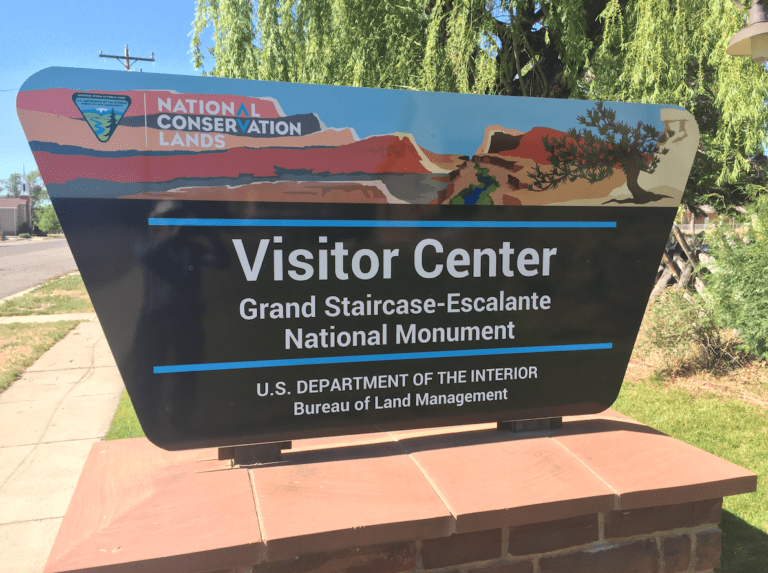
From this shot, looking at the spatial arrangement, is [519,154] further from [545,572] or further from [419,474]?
[545,572]

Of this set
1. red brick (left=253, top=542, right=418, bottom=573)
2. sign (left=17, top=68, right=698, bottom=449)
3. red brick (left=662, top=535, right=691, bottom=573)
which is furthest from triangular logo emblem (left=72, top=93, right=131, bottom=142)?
red brick (left=662, top=535, right=691, bottom=573)

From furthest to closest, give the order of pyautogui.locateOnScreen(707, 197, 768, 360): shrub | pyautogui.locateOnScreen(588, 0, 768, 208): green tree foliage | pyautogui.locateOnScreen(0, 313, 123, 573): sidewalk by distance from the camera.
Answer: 1. pyautogui.locateOnScreen(707, 197, 768, 360): shrub
2. pyautogui.locateOnScreen(588, 0, 768, 208): green tree foliage
3. pyautogui.locateOnScreen(0, 313, 123, 573): sidewalk

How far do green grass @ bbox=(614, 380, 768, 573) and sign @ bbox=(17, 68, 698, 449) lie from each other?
1892mm

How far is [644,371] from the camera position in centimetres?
720

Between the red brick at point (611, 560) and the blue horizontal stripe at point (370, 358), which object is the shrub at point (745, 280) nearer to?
the blue horizontal stripe at point (370, 358)

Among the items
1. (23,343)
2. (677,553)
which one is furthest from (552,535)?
(23,343)

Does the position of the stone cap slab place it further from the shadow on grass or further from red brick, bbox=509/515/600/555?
the shadow on grass

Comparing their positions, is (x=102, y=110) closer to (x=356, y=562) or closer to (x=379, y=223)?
(x=379, y=223)

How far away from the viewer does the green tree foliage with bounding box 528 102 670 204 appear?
2.18 meters

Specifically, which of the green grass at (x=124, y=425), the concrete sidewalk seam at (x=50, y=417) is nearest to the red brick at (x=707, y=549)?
the green grass at (x=124, y=425)

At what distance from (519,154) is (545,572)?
1.45 metres

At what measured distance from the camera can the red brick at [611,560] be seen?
1.98 m

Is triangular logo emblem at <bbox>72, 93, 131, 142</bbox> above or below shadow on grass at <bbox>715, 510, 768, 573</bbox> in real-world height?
above

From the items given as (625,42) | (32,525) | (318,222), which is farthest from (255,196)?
(625,42)
